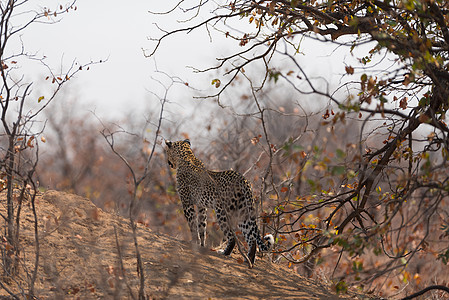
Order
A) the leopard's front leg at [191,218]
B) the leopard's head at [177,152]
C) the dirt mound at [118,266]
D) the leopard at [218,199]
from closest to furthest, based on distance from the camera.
→ 1. the dirt mound at [118,266]
2. the leopard at [218,199]
3. the leopard's front leg at [191,218]
4. the leopard's head at [177,152]

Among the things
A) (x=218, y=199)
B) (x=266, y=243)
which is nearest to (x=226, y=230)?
(x=218, y=199)

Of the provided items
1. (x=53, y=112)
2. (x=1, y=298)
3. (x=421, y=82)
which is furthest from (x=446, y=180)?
(x=53, y=112)

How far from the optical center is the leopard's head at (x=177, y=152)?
10508 mm

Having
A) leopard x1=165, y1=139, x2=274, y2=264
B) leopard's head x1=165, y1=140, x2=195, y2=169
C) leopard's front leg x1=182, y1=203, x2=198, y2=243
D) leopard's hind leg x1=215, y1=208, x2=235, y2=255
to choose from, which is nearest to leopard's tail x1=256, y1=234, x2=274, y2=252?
leopard x1=165, y1=139, x2=274, y2=264

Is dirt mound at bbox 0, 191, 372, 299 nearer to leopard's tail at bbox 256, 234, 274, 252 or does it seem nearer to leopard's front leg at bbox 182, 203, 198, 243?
leopard's tail at bbox 256, 234, 274, 252

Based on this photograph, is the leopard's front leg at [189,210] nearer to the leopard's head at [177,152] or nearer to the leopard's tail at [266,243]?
the leopard's head at [177,152]

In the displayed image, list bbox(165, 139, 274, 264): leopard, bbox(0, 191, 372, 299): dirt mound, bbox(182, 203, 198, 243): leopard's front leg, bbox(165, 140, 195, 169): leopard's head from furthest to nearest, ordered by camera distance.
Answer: bbox(165, 140, 195, 169): leopard's head < bbox(182, 203, 198, 243): leopard's front leg < bbox(165, 139, 274, 264): leopard < bbox(0, 191, 372, 299): dirt mound

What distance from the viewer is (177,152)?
1065 cm

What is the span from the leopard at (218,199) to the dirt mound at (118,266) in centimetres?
43

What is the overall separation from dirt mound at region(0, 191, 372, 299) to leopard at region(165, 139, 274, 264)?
1.42ft

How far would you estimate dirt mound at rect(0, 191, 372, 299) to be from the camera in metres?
7.07

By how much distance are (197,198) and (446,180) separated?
17.3 ft

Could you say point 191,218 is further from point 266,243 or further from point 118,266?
point 118,266

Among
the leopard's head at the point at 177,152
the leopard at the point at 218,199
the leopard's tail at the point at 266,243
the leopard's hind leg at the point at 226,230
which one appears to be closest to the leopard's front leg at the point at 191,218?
the leopard at the point at 218,199
